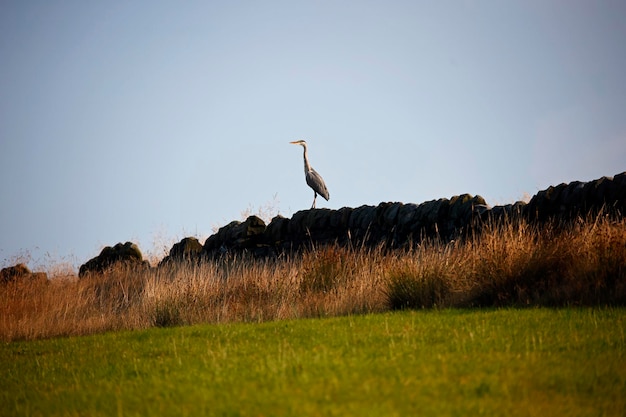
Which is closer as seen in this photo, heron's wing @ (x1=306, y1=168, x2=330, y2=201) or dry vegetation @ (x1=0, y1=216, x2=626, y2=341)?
dry vegetation @ (x1=0, y1=216, x2=626, y2=341)

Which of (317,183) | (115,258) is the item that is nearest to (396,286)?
(317,183)

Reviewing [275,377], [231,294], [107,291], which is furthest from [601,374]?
[107,291]

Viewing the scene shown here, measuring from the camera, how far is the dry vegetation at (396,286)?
9.63 metres

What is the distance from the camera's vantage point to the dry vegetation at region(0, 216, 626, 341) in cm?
963

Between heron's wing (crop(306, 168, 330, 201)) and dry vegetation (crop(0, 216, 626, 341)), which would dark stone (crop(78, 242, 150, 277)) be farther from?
dry vegetation (crop(0, 216, 626, 341))

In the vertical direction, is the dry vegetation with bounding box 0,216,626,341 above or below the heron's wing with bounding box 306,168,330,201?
below

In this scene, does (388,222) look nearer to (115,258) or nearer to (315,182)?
(315,182)

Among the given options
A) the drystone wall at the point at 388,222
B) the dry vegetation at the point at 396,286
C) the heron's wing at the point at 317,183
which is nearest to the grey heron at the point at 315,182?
the heron's wing at the point at 317,183

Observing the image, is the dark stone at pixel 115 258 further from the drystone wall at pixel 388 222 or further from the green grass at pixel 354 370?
the green grass at pixel 354 370

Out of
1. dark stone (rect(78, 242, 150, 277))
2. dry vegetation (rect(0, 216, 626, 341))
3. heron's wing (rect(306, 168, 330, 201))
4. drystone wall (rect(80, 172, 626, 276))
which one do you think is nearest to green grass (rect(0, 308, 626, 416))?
dry vegetation (rect(0, 216, 626, 341))

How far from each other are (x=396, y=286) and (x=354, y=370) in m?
5.14

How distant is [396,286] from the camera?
10711mm

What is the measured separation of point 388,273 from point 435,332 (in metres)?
3.68

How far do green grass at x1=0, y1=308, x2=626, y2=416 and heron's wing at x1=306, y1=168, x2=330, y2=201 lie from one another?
505 inches
